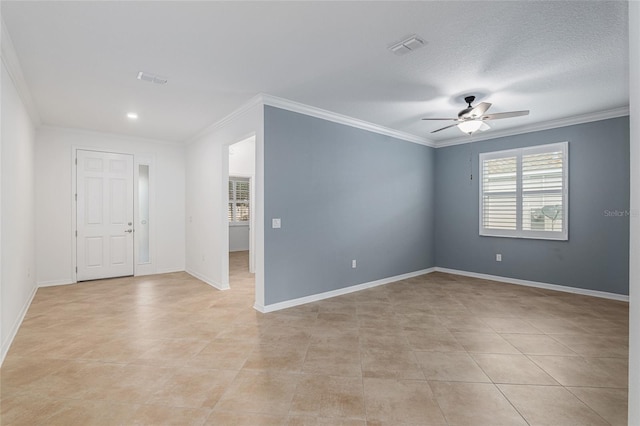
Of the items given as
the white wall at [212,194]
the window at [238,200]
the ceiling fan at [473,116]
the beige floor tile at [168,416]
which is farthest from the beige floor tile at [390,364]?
the window at [238,200]

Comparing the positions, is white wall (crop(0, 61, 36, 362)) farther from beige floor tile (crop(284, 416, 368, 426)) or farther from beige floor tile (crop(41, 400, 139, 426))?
beige floor tile (crop(284, 416, 368, 426))

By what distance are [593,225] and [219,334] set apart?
5.61m

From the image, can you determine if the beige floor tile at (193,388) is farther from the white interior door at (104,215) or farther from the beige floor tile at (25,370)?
the white interior door at (104,215)

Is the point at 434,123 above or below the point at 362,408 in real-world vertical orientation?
above

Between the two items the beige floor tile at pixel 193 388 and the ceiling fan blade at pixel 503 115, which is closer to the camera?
the beige floor tile at pixel 193 388

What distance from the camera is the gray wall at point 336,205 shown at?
13.0 feet

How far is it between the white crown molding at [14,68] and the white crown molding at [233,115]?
2190mm

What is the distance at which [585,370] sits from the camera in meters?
2.48

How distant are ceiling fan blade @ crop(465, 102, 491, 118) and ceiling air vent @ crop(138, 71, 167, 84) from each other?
3.57m

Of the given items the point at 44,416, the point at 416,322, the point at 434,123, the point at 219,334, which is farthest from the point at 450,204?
the point at 44,416

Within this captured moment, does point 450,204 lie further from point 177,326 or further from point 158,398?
point 158,398

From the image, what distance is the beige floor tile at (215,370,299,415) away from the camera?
202cm

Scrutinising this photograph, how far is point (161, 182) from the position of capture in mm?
6160

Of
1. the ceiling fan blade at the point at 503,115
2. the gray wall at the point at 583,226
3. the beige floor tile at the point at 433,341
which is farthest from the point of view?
the gray wall at the point at 583,226
